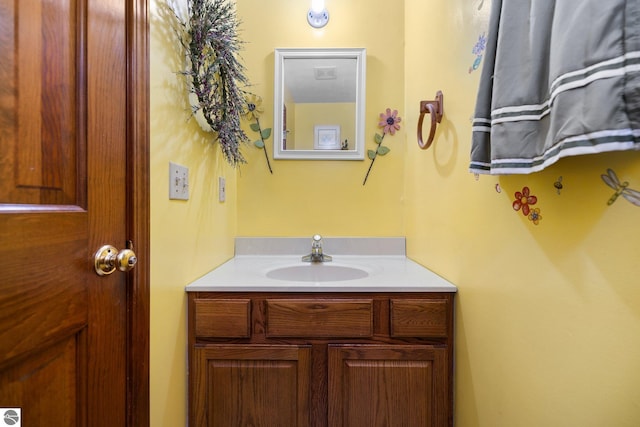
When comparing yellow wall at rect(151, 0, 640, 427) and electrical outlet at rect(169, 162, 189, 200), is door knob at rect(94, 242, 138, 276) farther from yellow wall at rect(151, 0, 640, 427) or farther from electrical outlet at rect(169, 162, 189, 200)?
electrical outlet at rect(169, 162, 189, 200)

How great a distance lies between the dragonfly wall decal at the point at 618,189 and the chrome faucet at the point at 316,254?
1.04 metres

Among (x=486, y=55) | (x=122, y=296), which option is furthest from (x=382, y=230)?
(x=122, y=296)

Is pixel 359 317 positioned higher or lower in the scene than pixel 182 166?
lower

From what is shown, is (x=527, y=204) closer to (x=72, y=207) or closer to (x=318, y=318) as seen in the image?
(x=318, y=318)

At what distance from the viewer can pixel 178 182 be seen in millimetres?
836

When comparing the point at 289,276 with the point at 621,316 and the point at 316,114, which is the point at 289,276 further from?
the point at 621,316

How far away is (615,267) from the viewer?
441 mm

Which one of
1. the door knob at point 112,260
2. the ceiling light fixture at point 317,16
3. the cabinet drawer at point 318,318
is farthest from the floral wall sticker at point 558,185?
the ceiling light fixture at point 317,16

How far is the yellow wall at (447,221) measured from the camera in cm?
47

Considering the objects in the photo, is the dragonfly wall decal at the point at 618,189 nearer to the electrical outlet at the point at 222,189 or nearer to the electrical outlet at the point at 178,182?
the electrical outlet at the point at 178,182

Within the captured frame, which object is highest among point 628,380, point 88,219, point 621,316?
point 88,219

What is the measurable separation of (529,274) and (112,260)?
36.9 inches

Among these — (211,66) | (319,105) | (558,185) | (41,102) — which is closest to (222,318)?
(41,102)

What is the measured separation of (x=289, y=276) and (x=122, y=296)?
74cm
